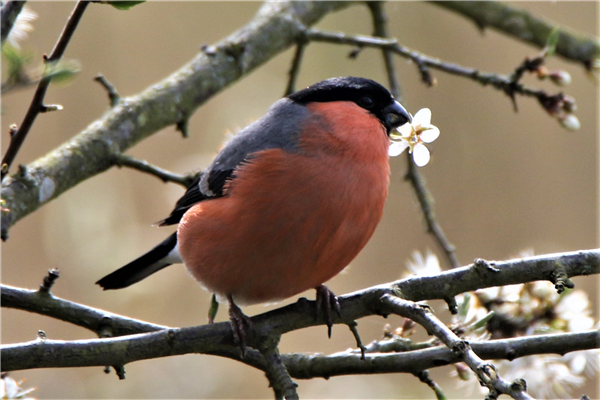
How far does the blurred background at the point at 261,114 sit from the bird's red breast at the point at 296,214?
1828 mm

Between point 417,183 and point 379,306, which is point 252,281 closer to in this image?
point 379,306

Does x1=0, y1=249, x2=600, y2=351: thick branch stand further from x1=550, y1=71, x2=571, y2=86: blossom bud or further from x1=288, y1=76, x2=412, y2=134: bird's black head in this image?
x1=550, y1=71, x2=571, y2=86: blossom bud

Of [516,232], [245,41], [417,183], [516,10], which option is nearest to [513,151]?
[516,232]

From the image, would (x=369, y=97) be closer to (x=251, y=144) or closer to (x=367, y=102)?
(x=367, y=102)

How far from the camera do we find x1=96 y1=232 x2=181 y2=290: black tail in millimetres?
3213

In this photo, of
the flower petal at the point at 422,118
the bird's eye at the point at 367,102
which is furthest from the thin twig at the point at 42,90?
the bird's eye at the point at 367,102

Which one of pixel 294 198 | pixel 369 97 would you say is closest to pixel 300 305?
pixel 294 198

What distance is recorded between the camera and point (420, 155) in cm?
218

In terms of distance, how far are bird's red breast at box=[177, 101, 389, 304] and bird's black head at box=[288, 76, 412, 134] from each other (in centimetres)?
8

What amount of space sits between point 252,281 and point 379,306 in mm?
697

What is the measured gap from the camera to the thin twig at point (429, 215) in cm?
313

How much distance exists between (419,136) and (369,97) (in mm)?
613

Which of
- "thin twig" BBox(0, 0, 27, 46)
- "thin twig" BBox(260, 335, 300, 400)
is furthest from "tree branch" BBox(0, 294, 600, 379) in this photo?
"thin twig" BBox(0, 0, 27, 46)

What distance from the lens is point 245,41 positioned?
3.41 m
